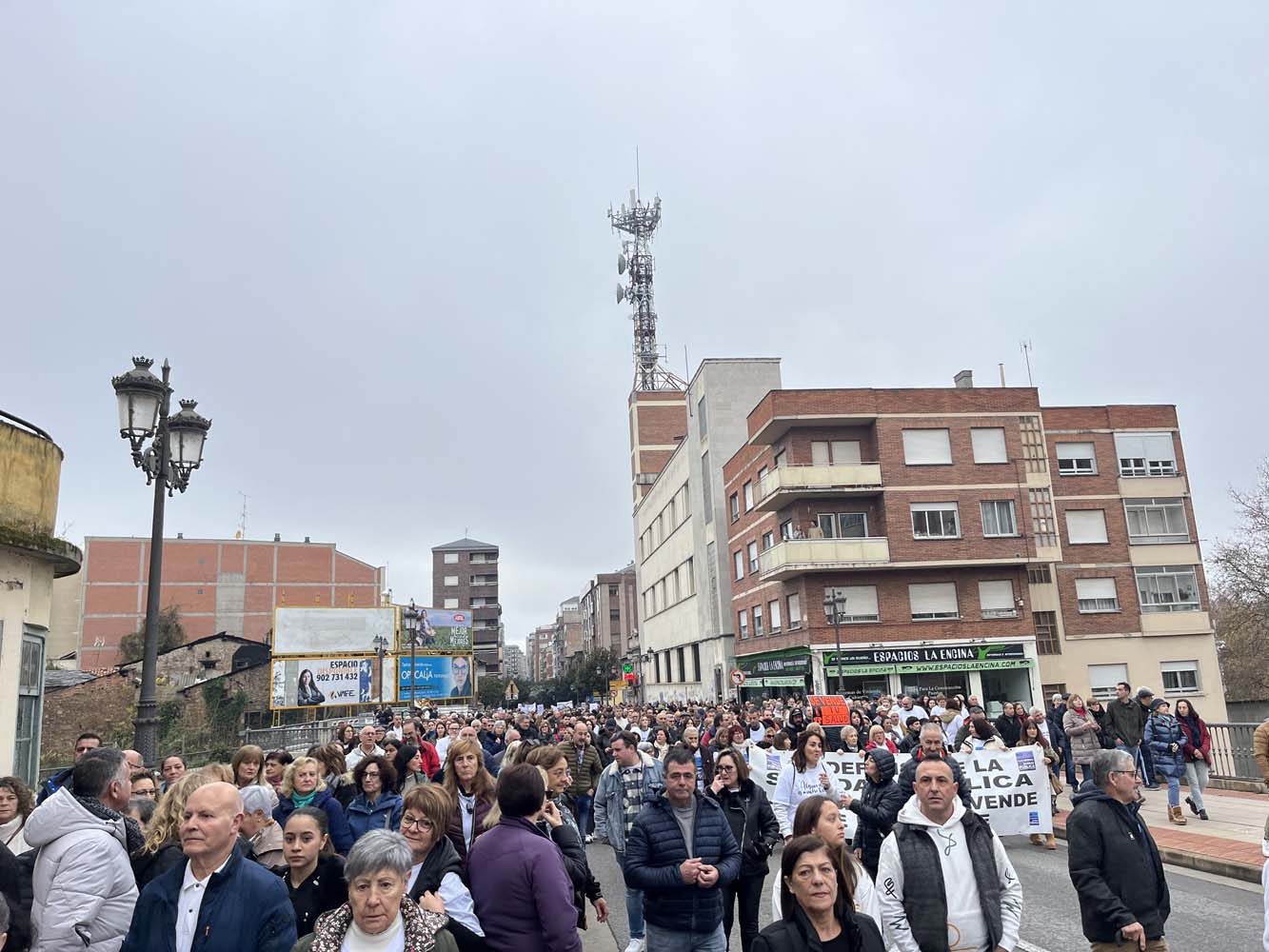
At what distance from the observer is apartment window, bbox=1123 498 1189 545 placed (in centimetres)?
3941

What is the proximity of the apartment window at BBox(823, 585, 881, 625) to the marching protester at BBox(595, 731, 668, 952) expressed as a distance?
2752 centimetres

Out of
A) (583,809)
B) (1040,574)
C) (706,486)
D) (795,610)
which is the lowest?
(583,809)

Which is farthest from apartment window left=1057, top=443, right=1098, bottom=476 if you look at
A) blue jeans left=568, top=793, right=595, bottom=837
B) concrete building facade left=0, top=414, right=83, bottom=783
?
concrete building facade left=0, top=414, right=83, bottom=783

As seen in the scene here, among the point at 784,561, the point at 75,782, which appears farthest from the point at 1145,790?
the point at 784,561

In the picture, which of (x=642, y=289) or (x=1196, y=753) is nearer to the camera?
(x=1196, y=753)

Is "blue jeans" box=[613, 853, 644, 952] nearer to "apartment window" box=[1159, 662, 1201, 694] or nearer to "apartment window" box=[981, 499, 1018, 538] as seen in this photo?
"apartment window" box=[981, 499, 1018, 538]

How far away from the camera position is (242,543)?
2884 inches

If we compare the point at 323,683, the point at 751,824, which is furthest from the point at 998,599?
the point at 323,683

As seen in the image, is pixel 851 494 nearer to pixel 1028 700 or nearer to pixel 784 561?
pixel 784 561

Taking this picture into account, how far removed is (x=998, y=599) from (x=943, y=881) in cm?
3474

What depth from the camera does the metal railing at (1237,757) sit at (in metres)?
15.7

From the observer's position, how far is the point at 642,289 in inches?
3642

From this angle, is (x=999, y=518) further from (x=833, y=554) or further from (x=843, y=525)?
(x=833, y=554)

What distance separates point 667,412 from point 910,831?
73.8m
